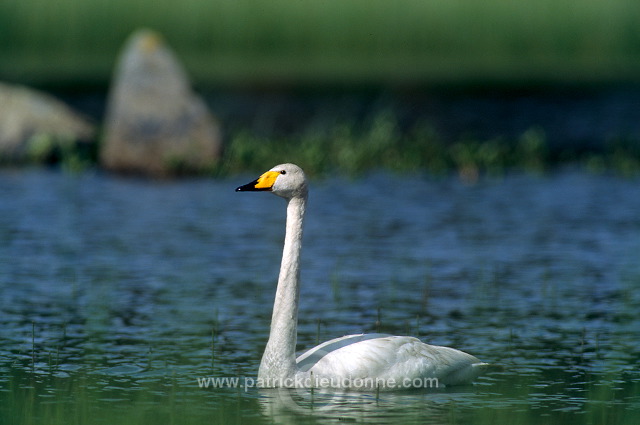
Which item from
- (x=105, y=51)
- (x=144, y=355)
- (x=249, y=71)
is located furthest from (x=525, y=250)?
(x=105, y=51)

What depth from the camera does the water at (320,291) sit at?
10078 mm

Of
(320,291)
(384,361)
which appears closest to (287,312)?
(384,361)

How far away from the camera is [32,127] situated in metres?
26.2

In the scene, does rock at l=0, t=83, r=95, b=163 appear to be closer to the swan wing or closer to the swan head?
the swan head

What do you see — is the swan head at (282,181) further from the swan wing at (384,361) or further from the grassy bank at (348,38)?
the grassy bank at (348,38)

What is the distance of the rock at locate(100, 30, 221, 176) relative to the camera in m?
24.5

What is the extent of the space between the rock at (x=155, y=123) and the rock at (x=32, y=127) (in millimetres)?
1692

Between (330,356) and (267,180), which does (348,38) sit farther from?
(330,356)

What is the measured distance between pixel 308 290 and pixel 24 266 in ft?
11.4

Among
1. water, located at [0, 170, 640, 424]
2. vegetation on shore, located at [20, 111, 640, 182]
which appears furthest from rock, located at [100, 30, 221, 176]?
Result: water, located at [0, 170, 640, 424]

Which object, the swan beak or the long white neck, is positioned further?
the swan beak

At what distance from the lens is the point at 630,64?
47.1 meters

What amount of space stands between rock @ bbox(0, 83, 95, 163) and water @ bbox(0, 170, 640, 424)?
153 centimetres

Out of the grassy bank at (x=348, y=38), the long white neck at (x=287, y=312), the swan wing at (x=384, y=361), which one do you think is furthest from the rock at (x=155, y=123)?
the grassy bank at (x=348, y=38)
